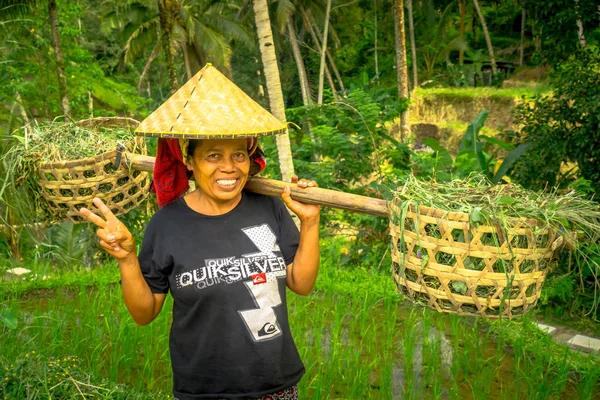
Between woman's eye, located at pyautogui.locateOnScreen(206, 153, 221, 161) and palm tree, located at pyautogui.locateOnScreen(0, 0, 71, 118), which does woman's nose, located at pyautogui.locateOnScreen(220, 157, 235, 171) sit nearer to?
woman's eye, located at pyautogui.locateOnScreen(206, 153, 221, 161)

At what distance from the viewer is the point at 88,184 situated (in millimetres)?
2703

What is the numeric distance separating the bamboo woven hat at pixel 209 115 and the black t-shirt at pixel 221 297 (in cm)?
25

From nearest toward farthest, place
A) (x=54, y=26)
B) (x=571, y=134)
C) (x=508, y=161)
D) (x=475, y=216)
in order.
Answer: (x=475, y=216)
(x=508, y=161)
(x=571, y=134)
(x=54, y=26)

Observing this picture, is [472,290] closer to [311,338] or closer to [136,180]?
[136,180]

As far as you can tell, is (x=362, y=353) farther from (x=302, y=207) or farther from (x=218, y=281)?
(x=218, y=281)

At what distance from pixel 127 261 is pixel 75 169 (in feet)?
3.49

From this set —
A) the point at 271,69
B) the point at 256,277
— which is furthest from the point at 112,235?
the point at 271,69

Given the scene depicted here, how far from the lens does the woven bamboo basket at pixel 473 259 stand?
165cm

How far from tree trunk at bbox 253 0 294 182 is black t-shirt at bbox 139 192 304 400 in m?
3.40

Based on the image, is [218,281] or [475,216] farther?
[218,281]

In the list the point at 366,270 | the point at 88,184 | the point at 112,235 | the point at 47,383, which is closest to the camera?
the point at 112,235

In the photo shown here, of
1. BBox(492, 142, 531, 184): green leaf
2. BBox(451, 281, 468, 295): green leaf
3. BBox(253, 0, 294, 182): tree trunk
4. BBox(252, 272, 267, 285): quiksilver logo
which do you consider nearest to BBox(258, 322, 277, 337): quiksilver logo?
BBox(252, 272, 267, 285): quiksilver logo

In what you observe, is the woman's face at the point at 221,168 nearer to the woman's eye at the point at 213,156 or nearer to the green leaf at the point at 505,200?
the woman's eye at the point at 213,156

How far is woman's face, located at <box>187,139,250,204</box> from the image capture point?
1.85m
